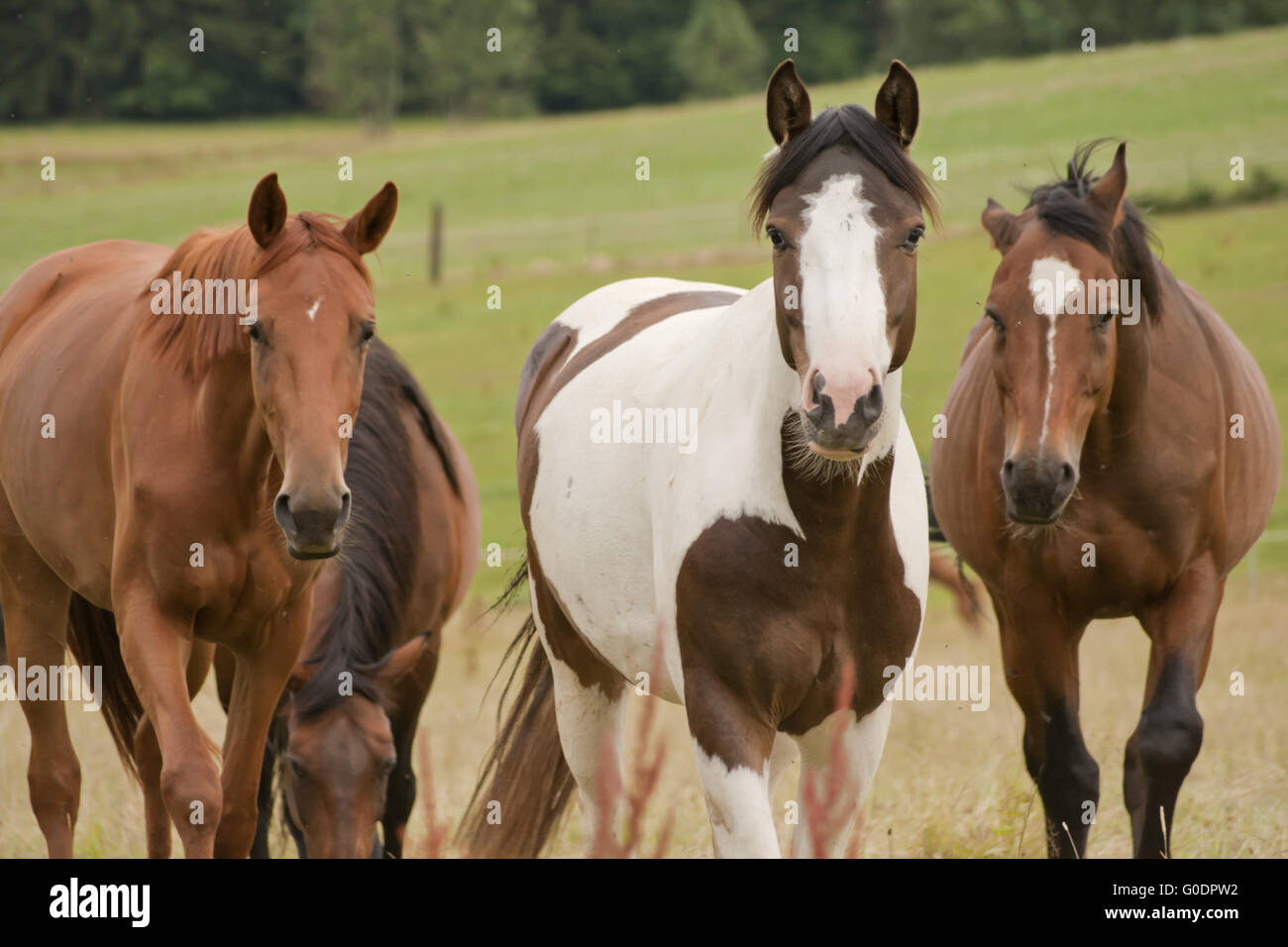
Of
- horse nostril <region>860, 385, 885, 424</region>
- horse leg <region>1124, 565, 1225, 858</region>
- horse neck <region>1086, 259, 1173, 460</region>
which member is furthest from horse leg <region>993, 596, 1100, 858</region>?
horse nostril <region>860, 385, 885, 424</region>

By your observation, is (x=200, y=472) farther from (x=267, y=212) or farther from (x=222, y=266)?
(x=267, y=212)

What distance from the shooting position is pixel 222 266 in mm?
4133

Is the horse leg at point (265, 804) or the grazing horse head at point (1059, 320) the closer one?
the grazing horse head at point (1059, 320)

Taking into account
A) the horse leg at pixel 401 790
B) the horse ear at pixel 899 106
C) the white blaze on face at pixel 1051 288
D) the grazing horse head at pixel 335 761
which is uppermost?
the horse ear at pixel 899 106

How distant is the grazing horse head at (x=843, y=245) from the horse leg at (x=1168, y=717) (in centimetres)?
169

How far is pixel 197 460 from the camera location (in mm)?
4117

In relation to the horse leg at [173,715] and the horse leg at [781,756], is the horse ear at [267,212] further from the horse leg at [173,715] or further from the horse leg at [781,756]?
the horse leg at [781,756]

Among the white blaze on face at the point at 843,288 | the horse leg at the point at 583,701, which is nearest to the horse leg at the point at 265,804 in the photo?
the horse leg at the point at 583,701

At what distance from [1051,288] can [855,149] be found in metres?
1.07

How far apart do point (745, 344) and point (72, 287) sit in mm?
3043

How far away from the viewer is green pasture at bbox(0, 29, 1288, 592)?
24516 mm

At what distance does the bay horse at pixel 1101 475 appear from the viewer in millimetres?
4180

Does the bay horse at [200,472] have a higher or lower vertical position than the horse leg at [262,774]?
higher
